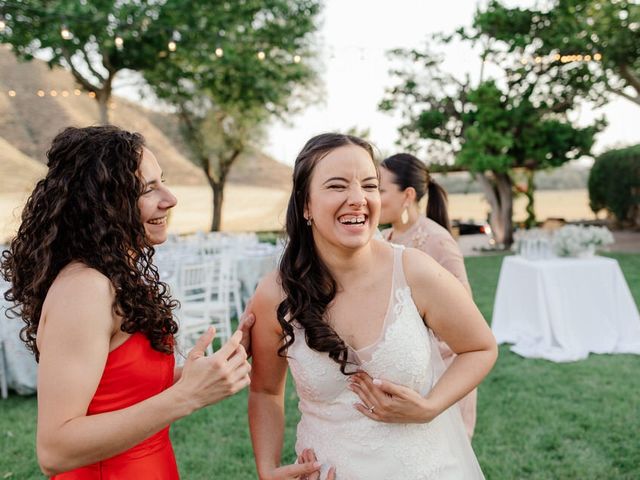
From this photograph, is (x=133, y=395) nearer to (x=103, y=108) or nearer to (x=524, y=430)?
(x=524, y=430)

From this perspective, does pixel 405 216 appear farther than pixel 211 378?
Yes

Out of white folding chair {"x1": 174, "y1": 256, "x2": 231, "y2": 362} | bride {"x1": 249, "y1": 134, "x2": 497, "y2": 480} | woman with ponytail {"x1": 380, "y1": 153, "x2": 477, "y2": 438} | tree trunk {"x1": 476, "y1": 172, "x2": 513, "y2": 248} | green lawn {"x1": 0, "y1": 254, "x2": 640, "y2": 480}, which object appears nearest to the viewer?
bride {"x1": 249, "y1": 134, "x2": 497, "y2": 480}

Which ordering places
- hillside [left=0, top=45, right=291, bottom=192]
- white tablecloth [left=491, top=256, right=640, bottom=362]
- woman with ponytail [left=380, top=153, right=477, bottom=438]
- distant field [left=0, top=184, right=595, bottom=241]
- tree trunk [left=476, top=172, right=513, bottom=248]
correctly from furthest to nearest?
hillside [left=0, top=45, right=291, bottom=192] < distant field [left=0, top=184, right=595, bottom=241] < tree trunk [left=476, top=172, right=513, bottom=248] < white tablecloth [left=491, top=256, right=640, bottom=362] < woman with ponytail [left=380, top=153, right=477, bottom=438]

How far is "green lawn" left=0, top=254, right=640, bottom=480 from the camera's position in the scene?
3.95 metres

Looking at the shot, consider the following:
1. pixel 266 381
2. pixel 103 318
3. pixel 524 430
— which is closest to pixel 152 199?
pixel 103 318

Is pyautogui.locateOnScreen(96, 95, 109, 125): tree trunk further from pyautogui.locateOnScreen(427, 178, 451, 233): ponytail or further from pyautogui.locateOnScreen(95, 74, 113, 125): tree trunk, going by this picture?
pyautogui.locateOnScreen(427, 178, 451, 233): ponytail

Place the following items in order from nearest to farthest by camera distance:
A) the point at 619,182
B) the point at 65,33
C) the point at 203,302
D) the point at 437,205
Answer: the point at 437,205 → the point at 203,302 → the point at 65,33 → the point at 619,182

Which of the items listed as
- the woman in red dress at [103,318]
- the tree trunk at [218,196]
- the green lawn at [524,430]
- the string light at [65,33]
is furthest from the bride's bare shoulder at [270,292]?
the tree trunk at [218,196]

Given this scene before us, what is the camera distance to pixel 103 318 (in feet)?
4.24

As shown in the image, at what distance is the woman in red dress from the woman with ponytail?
176 cm

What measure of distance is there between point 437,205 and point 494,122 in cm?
1442

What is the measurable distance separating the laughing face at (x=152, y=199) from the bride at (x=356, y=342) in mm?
366

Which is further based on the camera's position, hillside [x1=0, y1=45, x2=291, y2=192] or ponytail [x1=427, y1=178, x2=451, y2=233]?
hillside [x1=0, y1=45, x2=291, y2=192]

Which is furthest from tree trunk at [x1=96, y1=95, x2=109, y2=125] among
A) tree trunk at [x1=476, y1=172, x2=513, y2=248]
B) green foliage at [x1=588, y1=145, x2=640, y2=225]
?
green foliage at [x1=588, y1=145, x2=640, y2=225]
